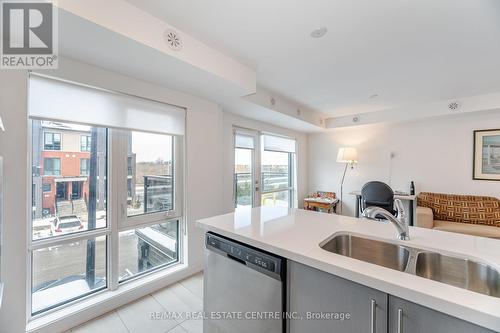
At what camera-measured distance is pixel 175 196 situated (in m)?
2.65

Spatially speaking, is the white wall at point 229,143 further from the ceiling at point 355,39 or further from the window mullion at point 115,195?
the window mullion at point 115,195

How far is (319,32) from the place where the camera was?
5.88 ft

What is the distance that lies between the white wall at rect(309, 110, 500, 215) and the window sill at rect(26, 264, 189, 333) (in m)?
4.09

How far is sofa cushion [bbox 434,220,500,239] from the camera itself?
2.86 metres

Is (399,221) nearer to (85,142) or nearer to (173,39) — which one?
(173,39)

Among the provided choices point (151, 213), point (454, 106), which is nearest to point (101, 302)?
point (151, 213)

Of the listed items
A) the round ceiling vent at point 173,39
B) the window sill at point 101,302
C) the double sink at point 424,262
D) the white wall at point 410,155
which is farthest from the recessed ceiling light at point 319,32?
the white wall at point 410,155

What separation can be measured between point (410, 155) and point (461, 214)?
1.28m

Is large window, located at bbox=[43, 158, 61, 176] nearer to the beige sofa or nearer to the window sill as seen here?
the window sill

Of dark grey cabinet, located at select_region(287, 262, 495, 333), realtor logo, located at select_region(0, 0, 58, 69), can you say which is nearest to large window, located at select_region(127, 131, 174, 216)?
realtor logo, located at select_region(0, 0, 58, 69)

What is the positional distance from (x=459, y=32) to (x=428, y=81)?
1.18 metres

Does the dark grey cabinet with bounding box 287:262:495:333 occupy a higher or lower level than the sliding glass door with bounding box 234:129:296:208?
lower

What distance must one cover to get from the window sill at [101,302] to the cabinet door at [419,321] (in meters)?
2.26

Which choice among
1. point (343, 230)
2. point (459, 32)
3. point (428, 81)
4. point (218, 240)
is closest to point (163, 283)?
point (218, 240)
